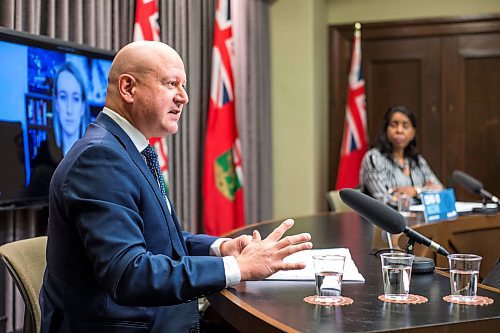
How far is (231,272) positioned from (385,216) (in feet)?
1.62

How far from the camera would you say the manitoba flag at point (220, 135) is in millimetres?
4527

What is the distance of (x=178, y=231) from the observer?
175 centimetres

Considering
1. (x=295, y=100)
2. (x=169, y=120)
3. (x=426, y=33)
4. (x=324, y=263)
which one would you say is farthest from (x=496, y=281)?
(x=426, y=33)

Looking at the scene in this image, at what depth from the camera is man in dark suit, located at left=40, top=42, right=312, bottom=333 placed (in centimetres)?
147

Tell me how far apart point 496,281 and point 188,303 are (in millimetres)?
851

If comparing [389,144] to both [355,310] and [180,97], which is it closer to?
[180,97]

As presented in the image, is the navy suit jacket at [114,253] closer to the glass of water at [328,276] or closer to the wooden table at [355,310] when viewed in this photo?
the wooden table at [355,310]

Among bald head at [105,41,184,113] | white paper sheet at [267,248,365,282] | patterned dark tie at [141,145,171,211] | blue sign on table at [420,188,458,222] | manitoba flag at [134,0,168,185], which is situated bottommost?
white paper sheet at [267,248,365,282]

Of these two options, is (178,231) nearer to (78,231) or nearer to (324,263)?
(78,231)

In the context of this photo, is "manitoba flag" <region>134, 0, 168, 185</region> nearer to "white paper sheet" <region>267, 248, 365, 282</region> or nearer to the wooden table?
"white paper sheet" <region>267, 248, 365, 282</region>

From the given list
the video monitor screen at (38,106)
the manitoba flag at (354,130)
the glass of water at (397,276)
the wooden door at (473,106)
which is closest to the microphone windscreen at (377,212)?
the glass of water at (397,276)

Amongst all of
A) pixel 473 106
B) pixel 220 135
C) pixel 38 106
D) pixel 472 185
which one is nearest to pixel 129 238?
pixel 38 106

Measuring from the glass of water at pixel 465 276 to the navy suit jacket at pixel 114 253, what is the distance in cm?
51

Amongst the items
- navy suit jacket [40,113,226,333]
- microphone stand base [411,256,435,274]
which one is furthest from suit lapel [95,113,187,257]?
microphone stand base [411,256,435,274]
